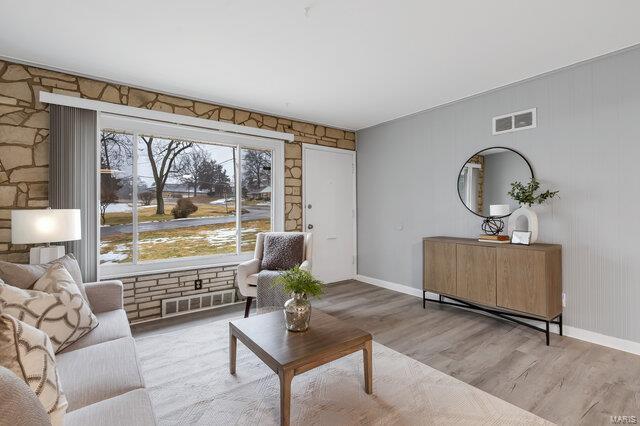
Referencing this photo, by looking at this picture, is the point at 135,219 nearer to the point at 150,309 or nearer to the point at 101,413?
the point at 150,309

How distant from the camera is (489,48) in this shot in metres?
2.50

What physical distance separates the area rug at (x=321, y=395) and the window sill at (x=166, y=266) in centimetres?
100

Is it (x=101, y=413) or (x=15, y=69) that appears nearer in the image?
(x=101, y=413)

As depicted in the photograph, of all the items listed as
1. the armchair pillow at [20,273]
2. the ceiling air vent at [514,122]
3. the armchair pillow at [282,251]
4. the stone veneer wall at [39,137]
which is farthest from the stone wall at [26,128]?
the ceiling air vent at [514,122]

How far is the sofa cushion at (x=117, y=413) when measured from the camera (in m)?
1.13

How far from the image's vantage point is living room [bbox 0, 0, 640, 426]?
1.82m

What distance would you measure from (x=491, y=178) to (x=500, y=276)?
1.11 metres

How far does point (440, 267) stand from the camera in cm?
346

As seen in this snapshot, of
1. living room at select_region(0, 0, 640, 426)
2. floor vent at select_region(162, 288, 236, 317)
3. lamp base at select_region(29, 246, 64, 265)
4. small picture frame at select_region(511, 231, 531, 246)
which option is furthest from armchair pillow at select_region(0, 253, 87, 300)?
small picture frame at select_region(511, 231, 531, 246)

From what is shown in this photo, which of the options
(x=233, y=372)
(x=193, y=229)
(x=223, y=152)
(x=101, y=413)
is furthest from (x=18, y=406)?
(x=223, y=152)

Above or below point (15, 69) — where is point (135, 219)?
below

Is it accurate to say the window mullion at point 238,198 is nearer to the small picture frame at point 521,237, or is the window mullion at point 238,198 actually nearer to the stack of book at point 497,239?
the stack of book at point 497,239

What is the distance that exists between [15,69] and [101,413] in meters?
3.11

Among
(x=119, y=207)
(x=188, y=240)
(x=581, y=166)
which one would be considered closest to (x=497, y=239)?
(x=581, y=166)
